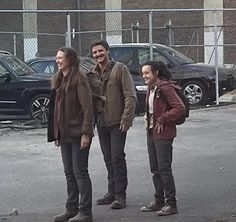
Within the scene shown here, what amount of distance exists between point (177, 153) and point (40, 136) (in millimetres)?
3418

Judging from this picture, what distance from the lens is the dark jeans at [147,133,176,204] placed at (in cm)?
727

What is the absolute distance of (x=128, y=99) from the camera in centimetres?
752

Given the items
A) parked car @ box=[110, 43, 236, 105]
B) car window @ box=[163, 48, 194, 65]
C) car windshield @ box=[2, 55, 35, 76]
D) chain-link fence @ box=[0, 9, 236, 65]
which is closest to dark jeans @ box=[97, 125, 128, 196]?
car windshield @ box=[2, 55, 35, 76]

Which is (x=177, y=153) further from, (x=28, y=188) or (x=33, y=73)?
(x=33, y=73)

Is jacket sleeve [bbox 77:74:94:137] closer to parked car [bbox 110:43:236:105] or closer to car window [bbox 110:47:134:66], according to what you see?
parked car [bbox 110:43:236:105]

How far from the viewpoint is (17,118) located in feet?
51.7

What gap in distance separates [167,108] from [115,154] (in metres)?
0.79

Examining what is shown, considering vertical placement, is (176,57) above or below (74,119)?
above

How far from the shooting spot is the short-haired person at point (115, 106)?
24.7 ft

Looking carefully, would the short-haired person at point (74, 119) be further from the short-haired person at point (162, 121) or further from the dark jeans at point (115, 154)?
the short-haired person at point (162, 121)

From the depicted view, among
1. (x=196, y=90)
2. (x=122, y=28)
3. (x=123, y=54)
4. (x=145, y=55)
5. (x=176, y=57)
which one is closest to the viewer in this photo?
(x=196, y=90)

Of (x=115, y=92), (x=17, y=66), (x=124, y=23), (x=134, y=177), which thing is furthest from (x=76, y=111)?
(x=124, y=23)

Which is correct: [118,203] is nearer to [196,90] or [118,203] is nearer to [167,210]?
[167,210]

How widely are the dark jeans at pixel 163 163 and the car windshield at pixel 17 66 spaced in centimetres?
889
